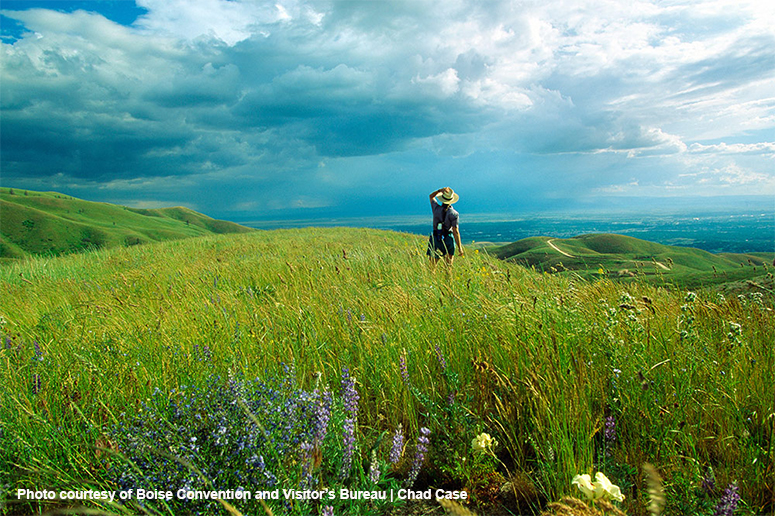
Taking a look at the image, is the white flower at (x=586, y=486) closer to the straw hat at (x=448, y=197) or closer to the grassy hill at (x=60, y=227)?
the straw hat at (x=448, y=197)

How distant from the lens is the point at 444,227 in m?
7.54

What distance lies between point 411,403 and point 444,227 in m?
5.17

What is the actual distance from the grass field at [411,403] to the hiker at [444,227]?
309 centimetres

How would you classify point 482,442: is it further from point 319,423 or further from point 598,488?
point 319,423

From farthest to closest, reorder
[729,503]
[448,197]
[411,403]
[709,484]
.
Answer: [448,197] → [411,403] → [709,484] → [729,503]

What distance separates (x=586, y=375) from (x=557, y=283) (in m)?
3.08

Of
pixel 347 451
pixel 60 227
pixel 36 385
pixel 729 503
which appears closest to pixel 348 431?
pixel 347 451

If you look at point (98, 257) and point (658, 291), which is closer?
point (658, 291)

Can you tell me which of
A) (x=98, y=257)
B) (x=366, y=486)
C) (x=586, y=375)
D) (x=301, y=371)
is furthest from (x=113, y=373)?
(x=98, y=257)

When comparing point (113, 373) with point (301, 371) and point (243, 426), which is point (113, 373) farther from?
point (243, 426)

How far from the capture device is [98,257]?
13.7 metres

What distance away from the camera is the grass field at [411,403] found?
200 cm

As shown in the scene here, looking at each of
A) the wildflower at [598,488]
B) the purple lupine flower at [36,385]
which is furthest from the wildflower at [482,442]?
the purple lupine flower at [36,385]

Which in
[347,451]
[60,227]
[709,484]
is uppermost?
[60,227]
